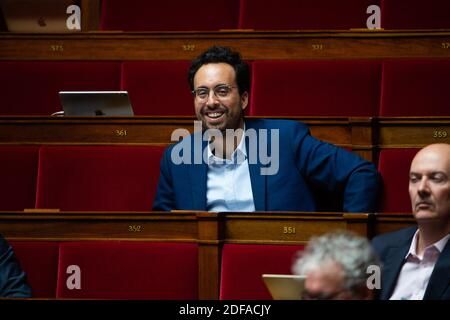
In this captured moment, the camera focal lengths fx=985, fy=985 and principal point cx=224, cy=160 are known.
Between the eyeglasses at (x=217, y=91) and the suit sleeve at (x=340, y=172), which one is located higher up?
the eyeglasses at (x=217, y=91)

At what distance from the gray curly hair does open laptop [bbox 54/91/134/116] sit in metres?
0.48

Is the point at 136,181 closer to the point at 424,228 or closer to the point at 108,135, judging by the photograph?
the point at 108,135

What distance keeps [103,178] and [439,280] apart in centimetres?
41

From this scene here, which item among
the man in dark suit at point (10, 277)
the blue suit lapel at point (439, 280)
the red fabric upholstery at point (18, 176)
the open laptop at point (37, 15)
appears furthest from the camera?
the open laptop at point (37, 15)

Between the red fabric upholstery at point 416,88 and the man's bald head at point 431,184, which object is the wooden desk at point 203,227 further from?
the red fabric upholstery at point 416,88

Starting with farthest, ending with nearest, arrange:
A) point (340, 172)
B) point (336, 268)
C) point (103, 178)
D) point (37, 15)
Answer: point (37, 15) < point (103, 178) < point (340, 172) < point (336, 268)

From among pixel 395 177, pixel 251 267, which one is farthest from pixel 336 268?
pixel 395 177

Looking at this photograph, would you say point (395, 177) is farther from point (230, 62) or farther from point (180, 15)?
point (180, 15)

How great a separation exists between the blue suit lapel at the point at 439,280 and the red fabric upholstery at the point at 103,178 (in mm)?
382

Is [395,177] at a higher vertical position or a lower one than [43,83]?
lower

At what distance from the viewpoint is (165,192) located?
0.84 metres

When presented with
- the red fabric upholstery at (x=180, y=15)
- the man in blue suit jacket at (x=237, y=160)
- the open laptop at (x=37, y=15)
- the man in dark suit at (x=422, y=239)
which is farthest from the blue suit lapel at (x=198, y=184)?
the open laptop at (x=37, y=15)

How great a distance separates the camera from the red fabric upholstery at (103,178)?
0.91 meters

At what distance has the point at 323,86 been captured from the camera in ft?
3.25
